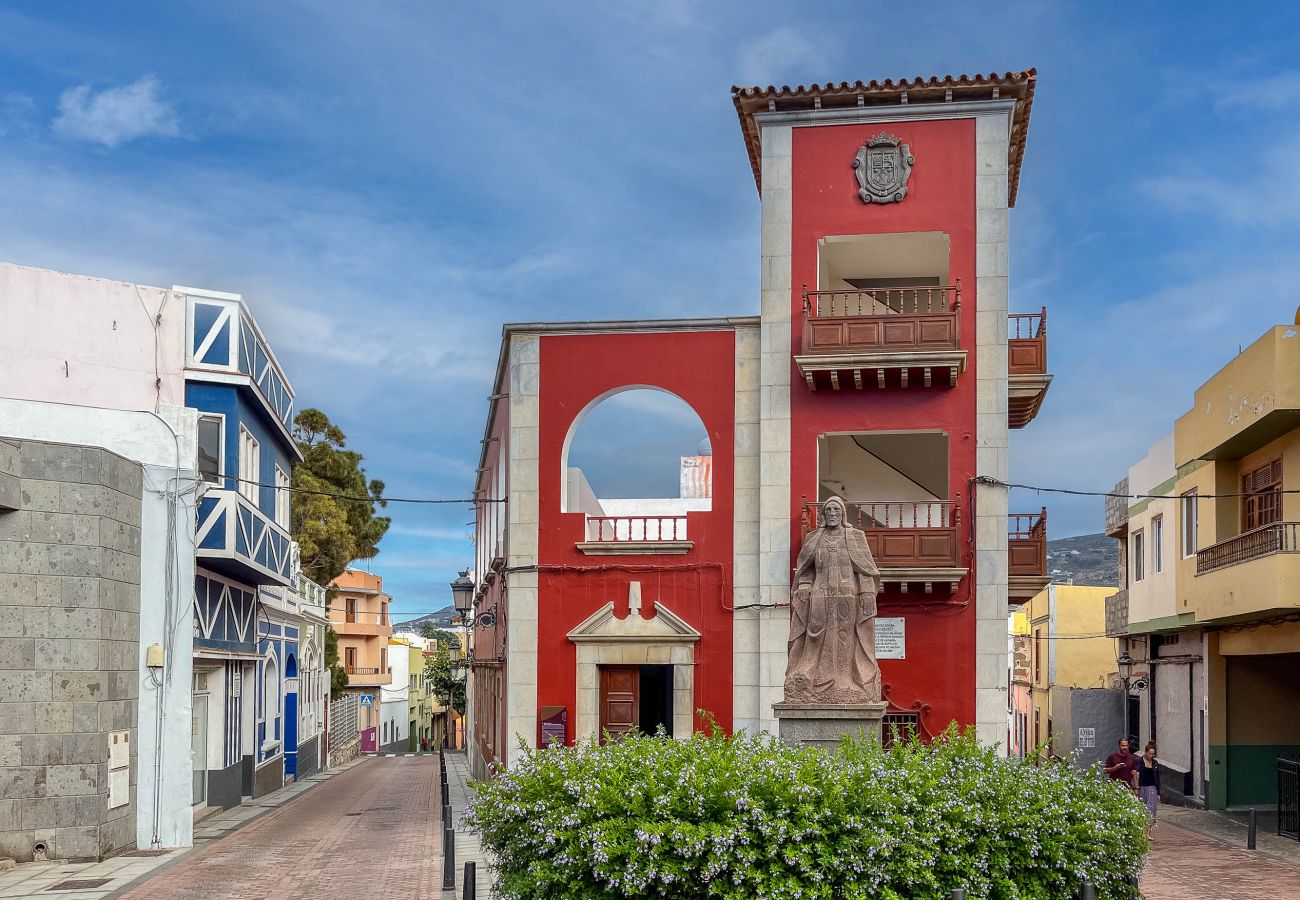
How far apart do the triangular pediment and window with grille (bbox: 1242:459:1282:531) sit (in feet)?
28.7

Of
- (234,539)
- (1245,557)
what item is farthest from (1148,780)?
(234,539)

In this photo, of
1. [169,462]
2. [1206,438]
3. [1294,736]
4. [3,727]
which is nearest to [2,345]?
[169,462]

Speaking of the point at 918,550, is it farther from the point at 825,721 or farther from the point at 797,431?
the point at 825,721

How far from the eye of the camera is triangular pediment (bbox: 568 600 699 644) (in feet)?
62.7

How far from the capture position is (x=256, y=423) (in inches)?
874

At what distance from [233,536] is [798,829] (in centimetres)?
1177

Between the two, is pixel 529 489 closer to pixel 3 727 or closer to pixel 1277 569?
pixel 3 727

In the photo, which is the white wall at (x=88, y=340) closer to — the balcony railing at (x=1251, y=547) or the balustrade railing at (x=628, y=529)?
the balustrade railing at (x=628, y=529)

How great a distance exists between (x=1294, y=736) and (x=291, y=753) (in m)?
20.5

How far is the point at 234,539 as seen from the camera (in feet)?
59.2

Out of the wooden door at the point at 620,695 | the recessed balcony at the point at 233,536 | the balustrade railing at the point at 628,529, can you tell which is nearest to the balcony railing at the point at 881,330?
the balustrade railing at the point at 628,529

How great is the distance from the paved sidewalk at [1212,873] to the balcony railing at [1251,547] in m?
4.05

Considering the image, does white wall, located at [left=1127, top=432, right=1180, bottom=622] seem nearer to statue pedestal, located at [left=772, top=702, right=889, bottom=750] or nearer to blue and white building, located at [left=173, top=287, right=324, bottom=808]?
statue pedestal, located at [left=772, top=702, right=889, bottom=750]

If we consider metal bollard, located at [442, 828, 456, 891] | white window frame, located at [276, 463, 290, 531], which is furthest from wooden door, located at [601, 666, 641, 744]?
white window frame, located at [276, 463, 290, 531]
